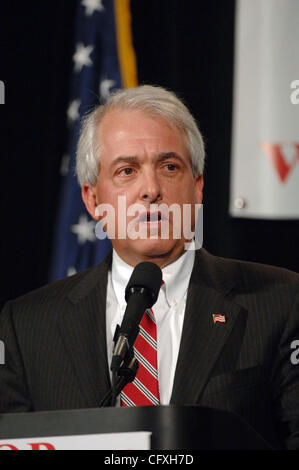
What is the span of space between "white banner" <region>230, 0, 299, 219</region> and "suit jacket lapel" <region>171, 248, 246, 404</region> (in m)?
0.55

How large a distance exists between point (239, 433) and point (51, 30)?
226 cm

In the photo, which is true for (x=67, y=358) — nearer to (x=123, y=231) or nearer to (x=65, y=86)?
(x=123, y=231)

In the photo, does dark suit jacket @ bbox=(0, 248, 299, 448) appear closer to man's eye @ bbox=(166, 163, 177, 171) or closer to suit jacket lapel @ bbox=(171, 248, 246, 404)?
suit jacket lapel @ bbox=(171, 248, 246, 404)

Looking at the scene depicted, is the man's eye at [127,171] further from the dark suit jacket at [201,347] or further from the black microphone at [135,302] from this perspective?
the black microphone at [135,302]

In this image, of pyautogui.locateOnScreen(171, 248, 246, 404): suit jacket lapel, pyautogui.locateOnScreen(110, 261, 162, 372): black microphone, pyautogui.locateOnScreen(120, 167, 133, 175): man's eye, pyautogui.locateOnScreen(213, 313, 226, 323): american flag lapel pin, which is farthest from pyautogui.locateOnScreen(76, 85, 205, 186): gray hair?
pyautogui.locateOnScreen(110, 261, 162, 372): black microphone

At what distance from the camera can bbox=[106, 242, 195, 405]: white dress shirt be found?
208 centimetres

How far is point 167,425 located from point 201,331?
0.97 metres

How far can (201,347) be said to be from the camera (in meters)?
2.03

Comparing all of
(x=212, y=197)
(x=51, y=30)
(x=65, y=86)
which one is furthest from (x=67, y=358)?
(x=51, y=30)

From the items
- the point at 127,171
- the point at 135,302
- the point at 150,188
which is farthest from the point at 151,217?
the point at 135,302

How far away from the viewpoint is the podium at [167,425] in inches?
43.7

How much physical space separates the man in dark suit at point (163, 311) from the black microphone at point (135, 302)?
0.56 m

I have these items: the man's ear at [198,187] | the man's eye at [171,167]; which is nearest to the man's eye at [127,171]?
the man's eye at [171,167]

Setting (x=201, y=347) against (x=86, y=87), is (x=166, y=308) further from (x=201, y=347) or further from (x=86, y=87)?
(x=86, y=87)
